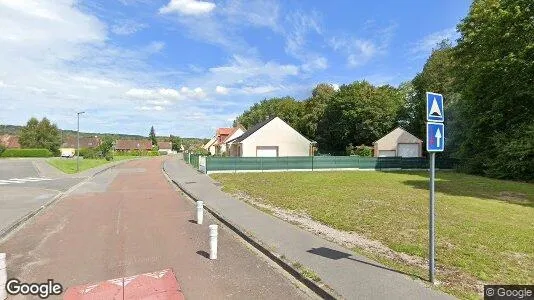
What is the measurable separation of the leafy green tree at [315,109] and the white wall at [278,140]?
16545 mm

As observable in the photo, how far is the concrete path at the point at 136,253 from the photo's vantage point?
6566 mm

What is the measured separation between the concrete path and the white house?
1107 inches

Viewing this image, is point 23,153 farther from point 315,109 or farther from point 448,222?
point 448,222

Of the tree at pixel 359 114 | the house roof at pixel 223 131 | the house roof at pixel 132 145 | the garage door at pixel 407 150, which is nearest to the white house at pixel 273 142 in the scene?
the garage door at pixel 407 150

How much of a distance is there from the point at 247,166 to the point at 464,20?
71.1ft

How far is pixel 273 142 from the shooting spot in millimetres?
43125

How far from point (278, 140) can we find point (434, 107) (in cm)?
3702

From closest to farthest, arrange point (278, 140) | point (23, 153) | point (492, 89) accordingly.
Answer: point (492, 89)
point (278, 140)
point (23, 153)

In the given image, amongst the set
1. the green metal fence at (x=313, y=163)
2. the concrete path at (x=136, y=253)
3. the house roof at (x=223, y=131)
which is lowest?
the concrete path at (x=136, y=253)

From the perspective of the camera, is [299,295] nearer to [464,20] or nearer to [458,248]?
[458,248]

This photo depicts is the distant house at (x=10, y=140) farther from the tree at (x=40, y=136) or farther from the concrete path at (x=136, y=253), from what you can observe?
the concrete path at (x=136, y=253)

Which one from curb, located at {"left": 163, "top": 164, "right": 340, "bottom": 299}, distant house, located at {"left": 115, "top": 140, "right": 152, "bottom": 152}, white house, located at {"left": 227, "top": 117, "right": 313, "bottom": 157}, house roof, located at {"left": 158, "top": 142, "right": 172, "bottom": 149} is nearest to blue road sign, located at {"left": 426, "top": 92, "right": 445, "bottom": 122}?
curb, located at {"left": 163, "top": 164, "right": 340, "bottom": 299}

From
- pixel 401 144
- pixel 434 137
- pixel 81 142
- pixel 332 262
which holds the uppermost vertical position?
pixel 81 142

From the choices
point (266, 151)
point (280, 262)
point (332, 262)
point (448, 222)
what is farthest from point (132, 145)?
point (332, 262)
